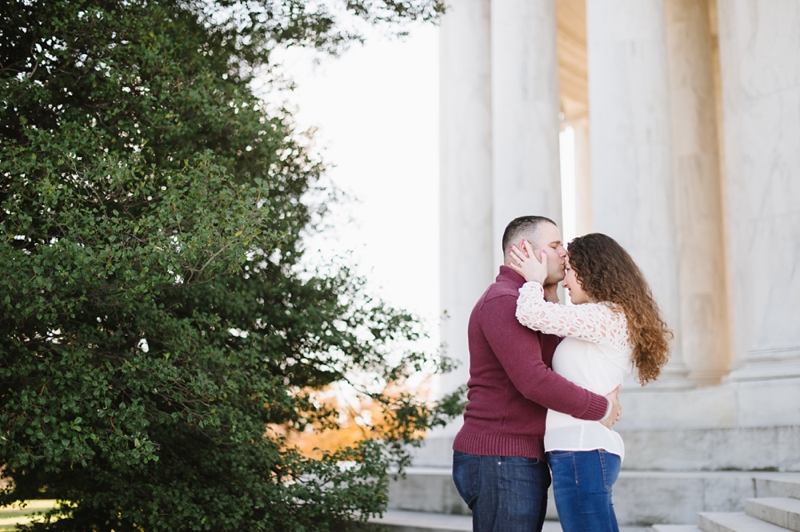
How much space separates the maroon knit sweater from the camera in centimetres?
1911

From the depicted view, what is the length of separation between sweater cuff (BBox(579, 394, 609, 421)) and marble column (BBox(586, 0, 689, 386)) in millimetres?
45500

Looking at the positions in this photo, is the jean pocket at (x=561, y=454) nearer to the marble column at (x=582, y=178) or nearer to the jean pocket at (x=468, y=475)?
the jean pocket at (x=468, y=475)

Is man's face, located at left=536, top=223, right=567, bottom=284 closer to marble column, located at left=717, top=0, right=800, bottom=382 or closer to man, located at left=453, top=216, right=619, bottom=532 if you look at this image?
man, located at left=453, top=216, right=619, bottom=532

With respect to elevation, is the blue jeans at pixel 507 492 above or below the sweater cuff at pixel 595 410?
below

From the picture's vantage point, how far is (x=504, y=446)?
19.6 meters

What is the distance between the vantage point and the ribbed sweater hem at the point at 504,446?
19.6 metres

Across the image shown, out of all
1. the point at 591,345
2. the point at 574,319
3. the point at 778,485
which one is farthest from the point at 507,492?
the point at 778,485

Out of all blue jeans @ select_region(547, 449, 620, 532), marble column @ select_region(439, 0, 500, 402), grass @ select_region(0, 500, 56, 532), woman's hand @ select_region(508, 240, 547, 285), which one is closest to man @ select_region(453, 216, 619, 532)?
woman's hand @ select_region(508, 240, 547, 285)

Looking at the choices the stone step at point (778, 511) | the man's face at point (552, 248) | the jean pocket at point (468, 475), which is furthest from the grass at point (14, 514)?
the man's face at point (552, 248)

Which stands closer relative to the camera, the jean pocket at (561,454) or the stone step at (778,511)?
the jean pocket at (561,454)

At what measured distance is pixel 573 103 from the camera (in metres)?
134

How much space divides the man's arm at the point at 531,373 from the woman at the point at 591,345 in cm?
36

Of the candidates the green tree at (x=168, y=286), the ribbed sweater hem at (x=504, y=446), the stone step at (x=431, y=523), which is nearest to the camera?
the ribbed sweater hem at (x=504, y=446)

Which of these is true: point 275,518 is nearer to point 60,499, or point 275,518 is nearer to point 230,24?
point 60,499
